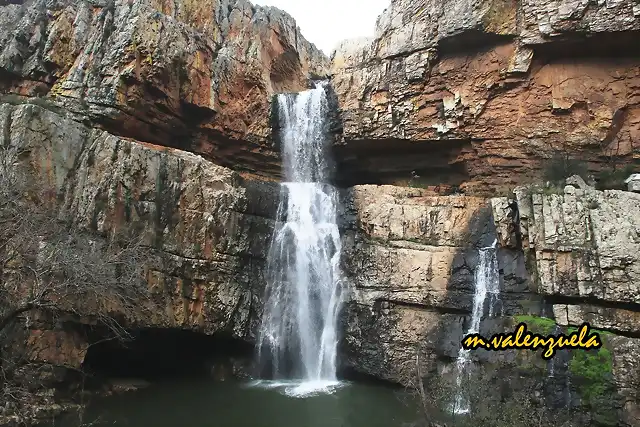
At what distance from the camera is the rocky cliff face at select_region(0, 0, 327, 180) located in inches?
764

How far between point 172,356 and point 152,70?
11.8 metres

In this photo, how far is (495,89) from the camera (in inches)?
793

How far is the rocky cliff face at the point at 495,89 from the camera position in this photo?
18.7m

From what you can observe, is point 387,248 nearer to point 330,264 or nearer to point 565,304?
point 330,264

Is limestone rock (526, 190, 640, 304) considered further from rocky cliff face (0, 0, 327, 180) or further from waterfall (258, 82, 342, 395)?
rocky cliff face (0, 0, 327, 180)

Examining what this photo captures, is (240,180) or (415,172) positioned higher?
(415,172)

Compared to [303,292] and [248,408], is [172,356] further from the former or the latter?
[248,408]

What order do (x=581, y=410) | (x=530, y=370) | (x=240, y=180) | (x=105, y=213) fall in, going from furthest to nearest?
1. (x=240, y=180)
2. (x=105, y=213)
3. (x=530, y=370)
4. (x=581, y=410)

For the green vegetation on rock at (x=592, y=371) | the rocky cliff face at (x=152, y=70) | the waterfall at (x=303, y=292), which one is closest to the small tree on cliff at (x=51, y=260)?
A: the rocky cliff face at (x=152, y=70)

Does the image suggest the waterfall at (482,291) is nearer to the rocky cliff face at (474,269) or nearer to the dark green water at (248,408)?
the rocky cliff face at (474,269)

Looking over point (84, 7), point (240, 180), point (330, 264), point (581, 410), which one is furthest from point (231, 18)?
point (581, 410)

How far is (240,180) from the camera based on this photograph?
63.9 feet

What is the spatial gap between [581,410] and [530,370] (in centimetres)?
156

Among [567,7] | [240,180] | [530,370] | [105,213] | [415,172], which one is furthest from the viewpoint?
[415,172]
